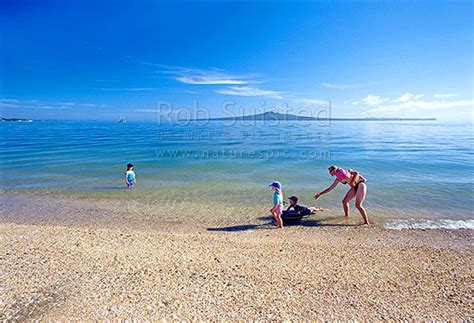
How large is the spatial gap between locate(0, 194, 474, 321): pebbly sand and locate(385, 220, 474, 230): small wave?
467 mm

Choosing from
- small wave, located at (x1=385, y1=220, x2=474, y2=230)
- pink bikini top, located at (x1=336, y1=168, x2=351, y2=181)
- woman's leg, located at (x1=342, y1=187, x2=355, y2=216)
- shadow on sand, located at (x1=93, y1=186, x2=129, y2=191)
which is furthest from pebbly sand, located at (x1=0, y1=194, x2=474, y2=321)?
shadow on sand, located at (x1=93, y1=186, x2=129, y2=191)

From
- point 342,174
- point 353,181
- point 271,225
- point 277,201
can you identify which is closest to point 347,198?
point 353,181

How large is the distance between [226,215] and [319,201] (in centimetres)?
473

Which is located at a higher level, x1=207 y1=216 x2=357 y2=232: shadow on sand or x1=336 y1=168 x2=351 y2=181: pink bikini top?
x1=336 y1=168 x2=351 y2=181: pink bikini top

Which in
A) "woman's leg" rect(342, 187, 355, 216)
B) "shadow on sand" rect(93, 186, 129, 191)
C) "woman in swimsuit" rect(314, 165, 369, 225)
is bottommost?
"shadow on sand" rect(93, 186, 129, 191)

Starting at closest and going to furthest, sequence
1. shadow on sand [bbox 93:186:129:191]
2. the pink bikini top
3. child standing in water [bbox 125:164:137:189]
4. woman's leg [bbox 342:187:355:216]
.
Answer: the pink bikini top, woman's leg [bbox 342:187:355:216], child standing in water [bbox 125:164:137:189], shadow on sand [bbox 93:186:129:191]

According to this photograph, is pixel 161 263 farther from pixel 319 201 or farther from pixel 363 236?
pixel 319 201

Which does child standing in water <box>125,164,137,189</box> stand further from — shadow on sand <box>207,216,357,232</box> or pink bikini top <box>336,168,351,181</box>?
pink bikini top <box>336,168,351,181</box>

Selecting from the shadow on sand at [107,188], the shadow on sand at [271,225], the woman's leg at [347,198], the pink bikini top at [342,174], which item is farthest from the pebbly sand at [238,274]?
the shadow on sand at [107,188]

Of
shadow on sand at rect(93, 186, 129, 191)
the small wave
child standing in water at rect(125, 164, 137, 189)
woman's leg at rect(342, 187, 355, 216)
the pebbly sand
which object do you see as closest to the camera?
the pebbly sand

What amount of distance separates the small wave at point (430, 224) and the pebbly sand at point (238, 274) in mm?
467

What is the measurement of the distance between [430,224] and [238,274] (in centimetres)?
836

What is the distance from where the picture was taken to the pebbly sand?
14.4 ft

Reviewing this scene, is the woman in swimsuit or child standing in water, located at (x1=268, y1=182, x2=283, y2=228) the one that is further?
the woman in swimsuit
